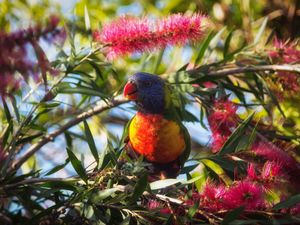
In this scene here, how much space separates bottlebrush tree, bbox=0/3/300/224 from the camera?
4.36 ft

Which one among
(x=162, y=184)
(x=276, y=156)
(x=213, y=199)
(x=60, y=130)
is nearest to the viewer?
(x=213, y=199)

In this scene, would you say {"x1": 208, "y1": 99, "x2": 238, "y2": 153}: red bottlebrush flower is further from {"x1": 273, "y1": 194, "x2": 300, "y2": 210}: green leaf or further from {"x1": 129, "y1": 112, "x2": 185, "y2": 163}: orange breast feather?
{"x1": 273, "y1": 194, "x2": 300, "y2": 210}: green leaf

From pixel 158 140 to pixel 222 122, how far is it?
1.06 feet

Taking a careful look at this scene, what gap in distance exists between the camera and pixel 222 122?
193 cm

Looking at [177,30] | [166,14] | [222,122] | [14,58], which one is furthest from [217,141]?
[166,14]

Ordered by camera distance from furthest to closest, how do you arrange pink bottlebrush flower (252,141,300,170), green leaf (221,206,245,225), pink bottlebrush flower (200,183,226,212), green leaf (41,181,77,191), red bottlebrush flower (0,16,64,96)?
1. pink bottlebrush flower (252,141,300,170)
2. green leaf (41,181,77,191)
3. pink bottlebrush flower (200,183,226,212)
4. green leaf (221,206,245,225)
5. red bottlebrush flower (0,16,64,96)

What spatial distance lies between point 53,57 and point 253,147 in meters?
0.89

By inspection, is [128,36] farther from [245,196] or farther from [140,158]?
[245,196]

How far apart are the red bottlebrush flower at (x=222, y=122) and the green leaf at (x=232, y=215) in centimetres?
64

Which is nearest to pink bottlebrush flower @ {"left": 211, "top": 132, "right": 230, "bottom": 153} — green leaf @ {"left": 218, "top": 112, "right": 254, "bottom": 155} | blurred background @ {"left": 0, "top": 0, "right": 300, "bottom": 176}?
green leaf @ {"left": 218, "top": 112, "right": 254, "bottom": 155}

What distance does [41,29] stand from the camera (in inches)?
38.9

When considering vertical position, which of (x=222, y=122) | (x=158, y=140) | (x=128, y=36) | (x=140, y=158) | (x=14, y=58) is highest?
(x=14, y=58)

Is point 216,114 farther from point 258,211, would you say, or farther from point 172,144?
point 258,211

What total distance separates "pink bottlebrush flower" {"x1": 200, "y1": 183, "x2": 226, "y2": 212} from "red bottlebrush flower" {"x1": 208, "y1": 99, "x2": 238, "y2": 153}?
53 cm
